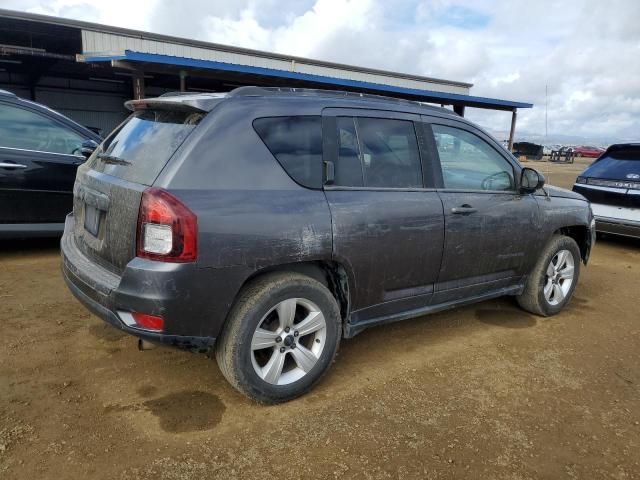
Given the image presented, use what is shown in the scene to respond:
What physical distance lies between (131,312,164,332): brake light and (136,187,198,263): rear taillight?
30 centimetres

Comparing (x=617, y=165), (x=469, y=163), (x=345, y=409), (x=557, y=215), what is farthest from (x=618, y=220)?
(x=345, y=409)

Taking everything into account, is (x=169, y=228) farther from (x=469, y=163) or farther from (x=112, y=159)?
(x=469, y=163)

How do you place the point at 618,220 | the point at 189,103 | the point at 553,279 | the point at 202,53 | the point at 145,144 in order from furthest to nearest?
the point at 202,53 < the point at 618,220 < the point at 553,279 < the point at 145,144 < the point at 189,103

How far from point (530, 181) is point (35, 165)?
16.3ft

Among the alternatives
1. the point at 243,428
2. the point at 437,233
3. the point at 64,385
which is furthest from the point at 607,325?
the point at 64,385

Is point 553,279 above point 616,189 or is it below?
below

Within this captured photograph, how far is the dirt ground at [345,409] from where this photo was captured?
240 cm

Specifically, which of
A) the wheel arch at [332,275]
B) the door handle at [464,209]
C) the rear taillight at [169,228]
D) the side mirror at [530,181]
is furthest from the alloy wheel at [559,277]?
the rear taillight at [169,228]

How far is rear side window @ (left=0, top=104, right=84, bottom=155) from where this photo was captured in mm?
5262

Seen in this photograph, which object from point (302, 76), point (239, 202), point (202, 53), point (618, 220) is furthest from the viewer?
point (202, 53)

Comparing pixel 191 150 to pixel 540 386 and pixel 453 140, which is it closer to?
pixel 453 140

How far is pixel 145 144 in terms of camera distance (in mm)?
2906

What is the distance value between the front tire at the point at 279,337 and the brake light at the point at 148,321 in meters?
0.36

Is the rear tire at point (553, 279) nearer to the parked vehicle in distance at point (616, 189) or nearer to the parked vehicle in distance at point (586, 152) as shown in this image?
the parked vehicle in distance at point (616, 189)
